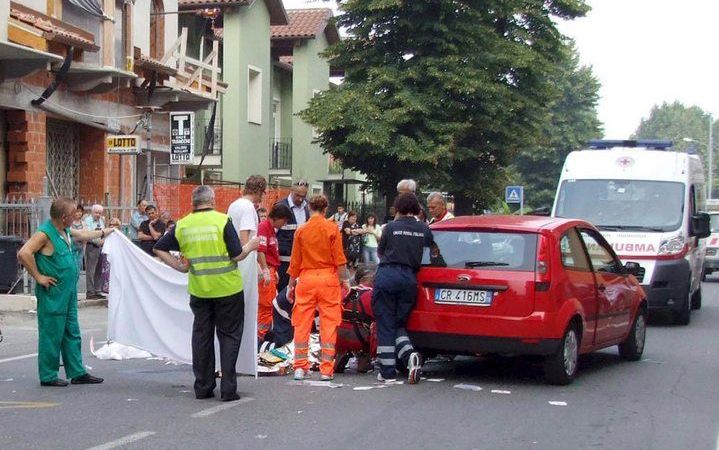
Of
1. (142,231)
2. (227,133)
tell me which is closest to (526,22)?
(227,133)

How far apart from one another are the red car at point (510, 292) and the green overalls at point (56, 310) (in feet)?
10.3

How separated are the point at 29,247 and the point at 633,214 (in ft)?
33.6

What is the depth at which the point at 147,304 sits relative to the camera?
1077cm

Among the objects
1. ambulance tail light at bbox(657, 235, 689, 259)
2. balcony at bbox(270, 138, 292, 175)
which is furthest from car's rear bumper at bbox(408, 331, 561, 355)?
balcony at bbox(270, 138, 292, 175)

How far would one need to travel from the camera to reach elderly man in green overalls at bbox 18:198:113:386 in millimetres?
9883

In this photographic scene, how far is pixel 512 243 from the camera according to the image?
1048cm

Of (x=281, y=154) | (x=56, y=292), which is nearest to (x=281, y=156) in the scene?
(x=281, y=154)

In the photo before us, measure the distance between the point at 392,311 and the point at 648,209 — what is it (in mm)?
7934

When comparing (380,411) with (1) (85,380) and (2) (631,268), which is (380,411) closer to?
(1) (85,380)

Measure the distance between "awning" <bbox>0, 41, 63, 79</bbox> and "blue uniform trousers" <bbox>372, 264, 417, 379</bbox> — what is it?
10.9 metres

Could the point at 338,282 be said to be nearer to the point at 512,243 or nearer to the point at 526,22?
the point at 512,243

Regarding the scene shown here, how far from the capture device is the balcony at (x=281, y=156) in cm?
4038

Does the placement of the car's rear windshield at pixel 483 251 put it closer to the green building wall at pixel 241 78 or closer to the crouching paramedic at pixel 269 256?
the crouching paramedic at pixel 269 256

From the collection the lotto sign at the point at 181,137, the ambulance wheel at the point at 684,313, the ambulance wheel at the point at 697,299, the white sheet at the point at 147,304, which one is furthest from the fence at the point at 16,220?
the ambulance wheel at the point at 697,299
